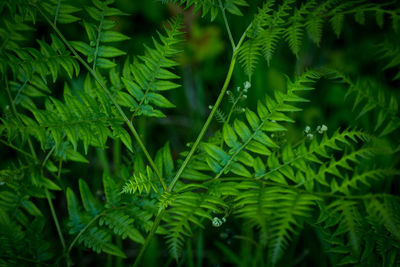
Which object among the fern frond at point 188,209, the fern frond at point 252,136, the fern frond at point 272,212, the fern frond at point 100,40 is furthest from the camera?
the fern frond at point 100,40

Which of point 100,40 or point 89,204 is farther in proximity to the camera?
point 89,204

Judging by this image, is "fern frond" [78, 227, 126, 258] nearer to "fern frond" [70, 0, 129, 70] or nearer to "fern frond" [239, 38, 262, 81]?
"fern frond" [70, 0, 129, 70]

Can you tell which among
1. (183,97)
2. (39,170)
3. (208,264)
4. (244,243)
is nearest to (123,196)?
(39,170)

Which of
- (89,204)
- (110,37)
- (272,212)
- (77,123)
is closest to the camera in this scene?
(272,212)

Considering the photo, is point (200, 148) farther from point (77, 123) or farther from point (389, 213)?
point (389, 213)

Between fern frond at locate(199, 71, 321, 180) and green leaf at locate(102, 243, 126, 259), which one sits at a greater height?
fern frond at locate(199, 71, 321, 180)

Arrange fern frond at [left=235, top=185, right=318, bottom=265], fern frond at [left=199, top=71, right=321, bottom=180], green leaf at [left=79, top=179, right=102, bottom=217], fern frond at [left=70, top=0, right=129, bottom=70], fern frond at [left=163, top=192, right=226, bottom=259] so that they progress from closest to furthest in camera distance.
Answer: fern frond at [left=235, top=185, right=318, bottom=265] → fern frond at [left=163, top=192, right=226, bottom=259] → fern frond at [left=199, top=71, right=321, bottom=180] → fern frond at [left=70, top=0, right=129, bottom=70] → green leaf at [left=79, top=179, right=102, bottom=217]

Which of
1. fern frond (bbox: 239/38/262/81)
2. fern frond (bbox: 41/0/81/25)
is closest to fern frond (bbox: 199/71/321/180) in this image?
fern frond (bbox: 239/38/262/81)

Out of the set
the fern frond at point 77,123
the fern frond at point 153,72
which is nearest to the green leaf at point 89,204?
the fern frond at point 77,123

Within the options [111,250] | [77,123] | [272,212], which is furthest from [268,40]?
[111,250]

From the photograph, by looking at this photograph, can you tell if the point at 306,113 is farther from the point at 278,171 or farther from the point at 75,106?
the point at 75,106

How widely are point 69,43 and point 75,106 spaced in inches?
10.8

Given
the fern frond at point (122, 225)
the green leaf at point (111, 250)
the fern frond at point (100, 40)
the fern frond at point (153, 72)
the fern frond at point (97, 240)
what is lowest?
the green leaf at point (111, 250)

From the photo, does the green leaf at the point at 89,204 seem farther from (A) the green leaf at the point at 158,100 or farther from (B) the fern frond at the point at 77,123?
(A) the green leaf at the point at 158,100
